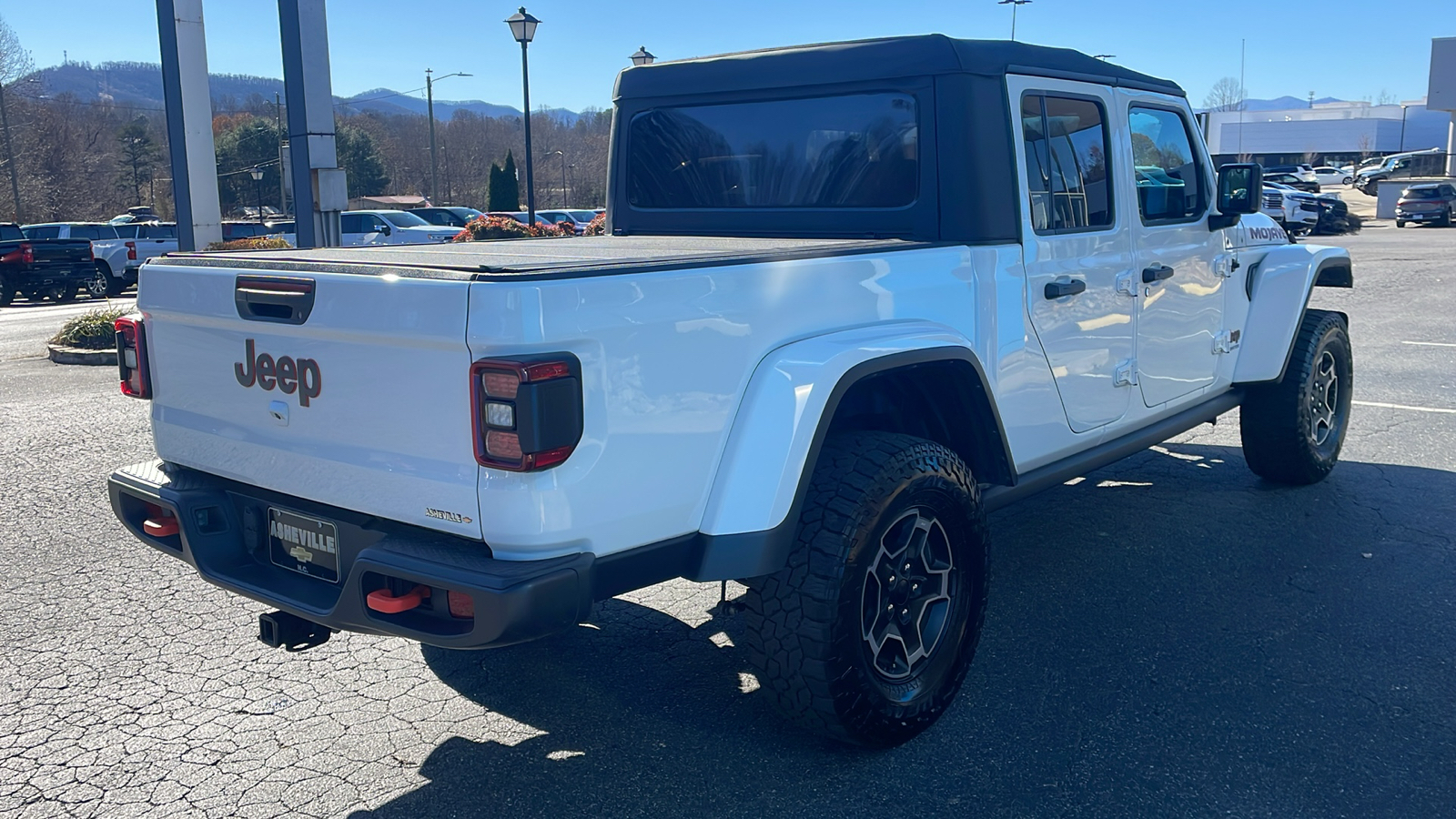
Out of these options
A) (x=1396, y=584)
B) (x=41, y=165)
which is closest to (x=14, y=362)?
(x=1396, y=584)

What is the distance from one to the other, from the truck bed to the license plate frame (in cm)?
→ 67

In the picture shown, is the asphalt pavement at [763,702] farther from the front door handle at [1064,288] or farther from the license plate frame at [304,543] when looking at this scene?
the front door handle at [1064,288]

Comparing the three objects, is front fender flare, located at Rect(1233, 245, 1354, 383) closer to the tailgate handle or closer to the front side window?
the front side window

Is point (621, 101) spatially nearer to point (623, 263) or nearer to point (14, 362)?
point (623, 263)

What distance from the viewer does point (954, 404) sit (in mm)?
3799

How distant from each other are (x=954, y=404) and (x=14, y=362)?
11.9 meters

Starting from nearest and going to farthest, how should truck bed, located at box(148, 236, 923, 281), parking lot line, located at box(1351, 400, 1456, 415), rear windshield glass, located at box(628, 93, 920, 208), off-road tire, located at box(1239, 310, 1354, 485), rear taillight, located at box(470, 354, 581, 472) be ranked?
rear taillight, located at box(470, 354, 581, 472), truck bed, located at box(148, 236, 923, 281), rear windshield glass, located at box(628, 93, 920, 208), off-road tire, located at box(1239, 310, 1354, 485), parking lot line, located at box(1351, 400, 1456, 415)

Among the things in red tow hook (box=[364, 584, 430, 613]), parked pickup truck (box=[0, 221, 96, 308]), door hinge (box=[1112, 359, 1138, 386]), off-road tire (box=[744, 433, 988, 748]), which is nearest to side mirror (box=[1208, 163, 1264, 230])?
door hinge (box=[1112, 359, 1138, 386])

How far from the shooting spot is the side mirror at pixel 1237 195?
5125 mm

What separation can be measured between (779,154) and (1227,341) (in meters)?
2.43

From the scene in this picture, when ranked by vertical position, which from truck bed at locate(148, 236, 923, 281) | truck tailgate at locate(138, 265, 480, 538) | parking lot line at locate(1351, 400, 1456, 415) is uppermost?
truck bed at locate(148, 236, 923, 281)

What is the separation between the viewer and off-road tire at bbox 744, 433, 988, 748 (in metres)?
3.10

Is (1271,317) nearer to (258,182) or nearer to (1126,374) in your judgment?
(1126,374)

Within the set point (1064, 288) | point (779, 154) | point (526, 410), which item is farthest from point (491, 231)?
point (526, 410)
